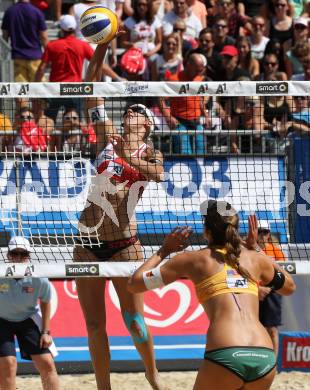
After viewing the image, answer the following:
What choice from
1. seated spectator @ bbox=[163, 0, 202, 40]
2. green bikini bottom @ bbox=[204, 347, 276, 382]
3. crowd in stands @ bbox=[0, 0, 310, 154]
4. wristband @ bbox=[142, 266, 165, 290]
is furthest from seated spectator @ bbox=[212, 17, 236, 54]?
green bikini bottom @ bbox=[204, 347, 276, 382]

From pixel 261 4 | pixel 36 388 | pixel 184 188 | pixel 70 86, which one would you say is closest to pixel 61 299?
Answer: pixel 36 388

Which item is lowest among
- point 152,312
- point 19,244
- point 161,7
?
point 152,312

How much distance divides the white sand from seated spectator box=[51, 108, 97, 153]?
8.07 ft

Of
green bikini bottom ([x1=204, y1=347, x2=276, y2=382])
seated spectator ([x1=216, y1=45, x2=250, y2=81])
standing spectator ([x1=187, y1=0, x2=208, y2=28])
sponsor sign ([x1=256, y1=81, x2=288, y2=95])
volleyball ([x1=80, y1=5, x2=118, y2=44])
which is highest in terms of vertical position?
volleyball ([x1=80, y1=5, x2=118, y2=44])

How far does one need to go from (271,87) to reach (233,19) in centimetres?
714

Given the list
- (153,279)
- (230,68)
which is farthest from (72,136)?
(153,279)

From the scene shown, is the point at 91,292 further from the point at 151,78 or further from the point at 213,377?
the point at 151,78

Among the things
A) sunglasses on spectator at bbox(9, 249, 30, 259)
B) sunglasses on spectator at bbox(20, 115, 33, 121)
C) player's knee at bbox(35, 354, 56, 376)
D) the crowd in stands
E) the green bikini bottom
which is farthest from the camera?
the crowd in stands

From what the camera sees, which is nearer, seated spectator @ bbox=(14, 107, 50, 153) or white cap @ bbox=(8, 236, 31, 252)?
white cap @ bbox=(8, 236, 31, 252)

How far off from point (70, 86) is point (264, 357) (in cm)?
250

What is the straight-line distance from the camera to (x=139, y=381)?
9180mm

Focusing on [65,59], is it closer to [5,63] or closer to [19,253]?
[5,63]

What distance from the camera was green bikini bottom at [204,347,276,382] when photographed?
521cm

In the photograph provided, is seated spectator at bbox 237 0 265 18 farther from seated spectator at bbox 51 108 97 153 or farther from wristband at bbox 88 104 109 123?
wristband at bbox 88 104 109 123
